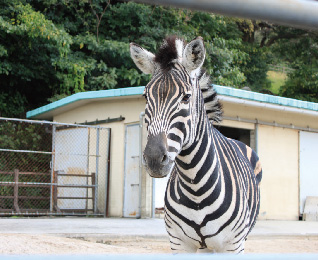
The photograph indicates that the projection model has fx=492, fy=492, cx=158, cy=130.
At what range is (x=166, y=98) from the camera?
3.39m

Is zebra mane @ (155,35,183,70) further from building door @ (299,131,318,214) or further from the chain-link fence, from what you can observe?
building door @ (299,131,318,214)

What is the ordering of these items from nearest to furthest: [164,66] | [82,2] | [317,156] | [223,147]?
[164,66], [223,147], [317,156], [82,2]

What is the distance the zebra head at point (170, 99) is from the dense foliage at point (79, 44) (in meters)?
13.1

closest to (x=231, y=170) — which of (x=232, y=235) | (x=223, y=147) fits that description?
(x=223, y=147)

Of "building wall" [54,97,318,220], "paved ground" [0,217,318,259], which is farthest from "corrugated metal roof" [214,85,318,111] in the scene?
"paved ground" [0,217,318,259]

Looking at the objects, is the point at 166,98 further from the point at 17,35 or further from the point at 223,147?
the point at 17,35

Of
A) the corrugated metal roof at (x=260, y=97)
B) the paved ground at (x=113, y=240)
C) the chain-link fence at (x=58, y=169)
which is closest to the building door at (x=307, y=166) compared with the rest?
the corrugated metal roof at (x=260, y=97)

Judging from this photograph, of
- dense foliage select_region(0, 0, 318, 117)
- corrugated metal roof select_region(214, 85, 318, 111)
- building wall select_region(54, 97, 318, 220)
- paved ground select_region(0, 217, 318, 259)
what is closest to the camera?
paved ground select_region(0, 217, 318, 259)

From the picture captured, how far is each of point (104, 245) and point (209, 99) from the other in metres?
4.04

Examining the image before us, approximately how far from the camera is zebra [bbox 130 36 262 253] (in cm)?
344

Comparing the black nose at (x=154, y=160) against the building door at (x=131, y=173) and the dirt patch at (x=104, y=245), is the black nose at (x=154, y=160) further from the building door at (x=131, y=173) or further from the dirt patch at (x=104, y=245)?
the building door at (x=131, y=173)

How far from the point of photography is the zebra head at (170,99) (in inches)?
121

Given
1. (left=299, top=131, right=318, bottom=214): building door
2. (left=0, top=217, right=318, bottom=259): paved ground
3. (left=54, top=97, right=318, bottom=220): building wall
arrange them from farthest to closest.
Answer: (left=299, top=131, right=318, bottom=214): building door → (left=54, top=97, right=318, bottom=220): building wall → (left=0, top=217, right=318, bottom=259): paved ground

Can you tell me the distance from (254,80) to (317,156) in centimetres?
1378
